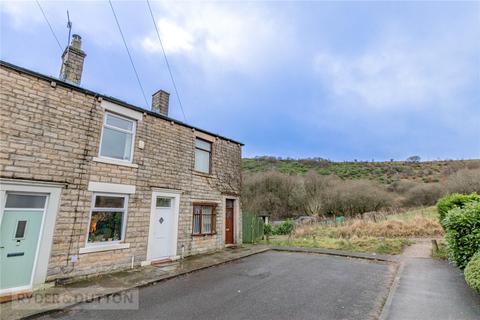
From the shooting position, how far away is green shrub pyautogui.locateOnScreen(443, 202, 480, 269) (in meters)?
6.55

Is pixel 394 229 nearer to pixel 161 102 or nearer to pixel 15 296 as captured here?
pixel 161 102

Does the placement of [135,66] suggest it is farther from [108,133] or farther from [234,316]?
[234,316]

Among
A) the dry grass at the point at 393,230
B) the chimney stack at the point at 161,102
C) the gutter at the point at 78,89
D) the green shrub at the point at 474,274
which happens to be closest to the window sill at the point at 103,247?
the gutter at the point at 78,89

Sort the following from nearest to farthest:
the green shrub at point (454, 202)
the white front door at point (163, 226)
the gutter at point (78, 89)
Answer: the gutter at point (78, 89) < the white front door at point (163, 226) < the green shrub at point (454, 202)

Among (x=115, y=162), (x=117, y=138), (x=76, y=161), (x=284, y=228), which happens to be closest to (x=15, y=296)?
(x=76, y=161)

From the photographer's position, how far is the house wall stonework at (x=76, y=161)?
661cm

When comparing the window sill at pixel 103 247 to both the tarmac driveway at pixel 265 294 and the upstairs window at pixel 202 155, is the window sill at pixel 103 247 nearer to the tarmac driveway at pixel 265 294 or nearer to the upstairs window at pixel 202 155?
the tarmac driveway at pixel 265 294

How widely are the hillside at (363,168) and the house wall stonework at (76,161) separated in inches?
1256

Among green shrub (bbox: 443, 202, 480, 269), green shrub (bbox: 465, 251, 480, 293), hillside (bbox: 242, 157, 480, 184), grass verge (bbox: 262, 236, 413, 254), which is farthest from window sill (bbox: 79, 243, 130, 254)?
hillside (bbox: 242, 157, 480, 184)

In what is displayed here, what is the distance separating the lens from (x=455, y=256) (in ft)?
23.3

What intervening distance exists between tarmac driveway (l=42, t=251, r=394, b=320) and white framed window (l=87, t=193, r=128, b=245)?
259cm

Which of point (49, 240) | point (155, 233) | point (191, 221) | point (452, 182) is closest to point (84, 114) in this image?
point (49, 240)

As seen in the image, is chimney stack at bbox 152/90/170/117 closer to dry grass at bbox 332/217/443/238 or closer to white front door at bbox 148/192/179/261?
white front door at bbox 148/192/179/261

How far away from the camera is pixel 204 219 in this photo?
12.0 meters
